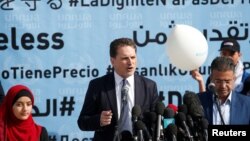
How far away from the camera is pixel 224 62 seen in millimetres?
6516

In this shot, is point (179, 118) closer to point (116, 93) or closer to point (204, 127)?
point (204, 127)

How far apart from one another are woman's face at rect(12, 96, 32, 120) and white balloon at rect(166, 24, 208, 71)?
1.42 metres

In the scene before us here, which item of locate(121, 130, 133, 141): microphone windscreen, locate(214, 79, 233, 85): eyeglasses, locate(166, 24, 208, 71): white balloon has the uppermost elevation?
locate(166, 24, 208, 71): white balloon

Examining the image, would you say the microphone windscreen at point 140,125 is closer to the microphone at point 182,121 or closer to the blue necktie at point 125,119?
the microphone at point 182,121

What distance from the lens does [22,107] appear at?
6785 mm

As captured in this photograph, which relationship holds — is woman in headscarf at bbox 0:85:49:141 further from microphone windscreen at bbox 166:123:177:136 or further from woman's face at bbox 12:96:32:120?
microphone windscreen at bbox 166:123:177:136

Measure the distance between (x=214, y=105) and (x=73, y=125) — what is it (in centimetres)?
255

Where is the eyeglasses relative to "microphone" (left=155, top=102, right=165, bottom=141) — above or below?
above

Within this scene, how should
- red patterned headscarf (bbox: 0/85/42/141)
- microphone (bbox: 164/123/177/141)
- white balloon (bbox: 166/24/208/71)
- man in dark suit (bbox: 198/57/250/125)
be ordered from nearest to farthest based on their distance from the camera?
microphone (bbox: 164/123/177/141) < man in dark suit (bbox: 198/57/250/125) < red patterned headscarf (bbox: 0/85/42/141) < white balloon (bbox: 166/24/208/71)

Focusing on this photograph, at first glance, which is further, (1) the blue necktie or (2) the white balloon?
(2) the white balloon

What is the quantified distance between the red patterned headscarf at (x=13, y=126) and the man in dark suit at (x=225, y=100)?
1.38 metres

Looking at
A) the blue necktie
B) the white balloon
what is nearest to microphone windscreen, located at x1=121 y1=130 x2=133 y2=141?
the blue necktie

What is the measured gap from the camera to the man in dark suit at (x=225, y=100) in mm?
6445

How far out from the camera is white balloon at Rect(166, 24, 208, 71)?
743 cm
